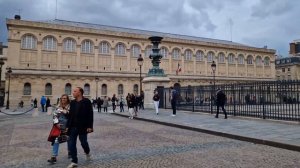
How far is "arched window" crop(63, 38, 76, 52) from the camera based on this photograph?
52.3m

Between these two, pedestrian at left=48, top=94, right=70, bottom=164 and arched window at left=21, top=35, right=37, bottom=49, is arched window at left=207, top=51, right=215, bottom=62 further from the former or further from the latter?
pedestrian at left=48, top=94, right=70, bottom=164

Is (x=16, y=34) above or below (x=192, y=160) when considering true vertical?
above

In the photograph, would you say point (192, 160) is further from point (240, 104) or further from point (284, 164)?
point (240, 104)

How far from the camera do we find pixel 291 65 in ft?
262

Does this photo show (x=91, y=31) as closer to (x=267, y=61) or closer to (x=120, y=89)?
(x=120, y=89)

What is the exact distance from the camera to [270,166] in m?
5.67

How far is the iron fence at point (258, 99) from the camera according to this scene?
1274 centimetres

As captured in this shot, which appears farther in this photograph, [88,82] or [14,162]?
[88,82]

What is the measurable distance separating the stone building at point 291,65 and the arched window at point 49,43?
220 ft

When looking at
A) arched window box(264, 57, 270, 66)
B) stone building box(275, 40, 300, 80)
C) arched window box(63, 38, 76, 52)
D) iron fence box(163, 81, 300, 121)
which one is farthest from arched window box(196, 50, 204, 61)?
iron fence box(163, 81, 300, 121)

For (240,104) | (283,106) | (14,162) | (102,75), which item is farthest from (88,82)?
(14,162)

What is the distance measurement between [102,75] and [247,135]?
46838 millimetres

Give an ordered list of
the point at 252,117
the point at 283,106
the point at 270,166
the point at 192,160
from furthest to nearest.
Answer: the point at 252,117 < the point at 283,106 < the point at 192,160 < the point at 270,166

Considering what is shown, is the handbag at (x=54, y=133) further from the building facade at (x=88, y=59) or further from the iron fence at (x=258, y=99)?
the building facade at (x=88, y=59)
